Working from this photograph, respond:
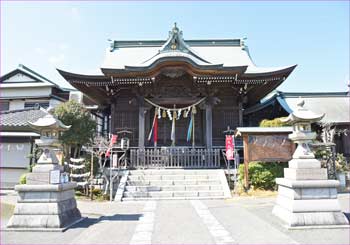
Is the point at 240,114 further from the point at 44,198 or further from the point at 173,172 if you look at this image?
the point at 44,198

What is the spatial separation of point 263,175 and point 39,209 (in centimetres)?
815

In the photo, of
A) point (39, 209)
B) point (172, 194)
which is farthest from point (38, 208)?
point (172, 194)

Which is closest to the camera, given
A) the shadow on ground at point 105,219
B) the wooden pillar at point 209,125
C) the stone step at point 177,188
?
the shadow on ground at point 105,219

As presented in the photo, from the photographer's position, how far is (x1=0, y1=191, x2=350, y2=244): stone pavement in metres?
4.98

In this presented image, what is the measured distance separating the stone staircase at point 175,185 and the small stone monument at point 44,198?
13.7ft

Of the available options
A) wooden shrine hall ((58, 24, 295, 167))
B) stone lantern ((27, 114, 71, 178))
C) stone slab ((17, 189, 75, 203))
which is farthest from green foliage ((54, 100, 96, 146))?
stone slab ((17, 189, 75, 203))

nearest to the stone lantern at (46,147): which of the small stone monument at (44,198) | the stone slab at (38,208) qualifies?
the small stone monument at (44,198)

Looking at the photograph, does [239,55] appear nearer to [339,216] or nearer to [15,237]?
[339,216]

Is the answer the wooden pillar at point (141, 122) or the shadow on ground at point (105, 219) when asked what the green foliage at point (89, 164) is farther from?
the shadow on ground at point (105, 219)

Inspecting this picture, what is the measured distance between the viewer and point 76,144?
12617mm

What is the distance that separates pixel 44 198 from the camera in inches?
239

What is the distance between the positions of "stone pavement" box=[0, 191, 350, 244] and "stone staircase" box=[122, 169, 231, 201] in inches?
67.1

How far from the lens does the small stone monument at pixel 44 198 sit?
5.91m

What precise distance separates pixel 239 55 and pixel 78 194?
1457 cm
